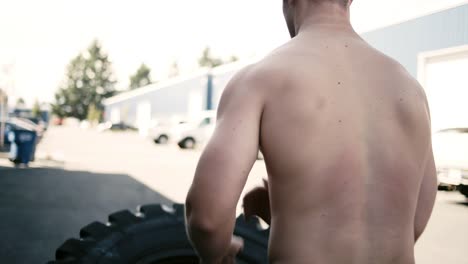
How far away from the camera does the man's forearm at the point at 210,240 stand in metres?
1.00

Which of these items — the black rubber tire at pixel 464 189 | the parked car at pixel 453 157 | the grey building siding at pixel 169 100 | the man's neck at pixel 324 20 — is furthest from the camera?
the grey building siding at pixel 169 100

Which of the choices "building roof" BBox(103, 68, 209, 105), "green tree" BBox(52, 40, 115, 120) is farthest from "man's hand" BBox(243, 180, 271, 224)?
"green tree" BBox(52, 40, 115, 120)

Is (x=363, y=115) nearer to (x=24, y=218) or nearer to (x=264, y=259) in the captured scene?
(x=264, y=259)

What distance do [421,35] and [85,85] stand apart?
74137 millimetres

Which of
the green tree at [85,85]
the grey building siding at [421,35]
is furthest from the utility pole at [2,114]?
the green tree at [85,85]

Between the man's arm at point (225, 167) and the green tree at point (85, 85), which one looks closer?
the man's arm at point (225, 167)

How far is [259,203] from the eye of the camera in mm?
1262

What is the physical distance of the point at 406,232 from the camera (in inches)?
43.3

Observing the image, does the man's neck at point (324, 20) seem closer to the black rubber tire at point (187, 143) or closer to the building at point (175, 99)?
the black rubber tire at point (187, 143)

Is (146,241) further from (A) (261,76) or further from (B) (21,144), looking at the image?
(B) (21,144)

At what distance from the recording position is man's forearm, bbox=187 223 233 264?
996 millimetres

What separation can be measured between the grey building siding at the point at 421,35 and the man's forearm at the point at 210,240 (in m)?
11.6

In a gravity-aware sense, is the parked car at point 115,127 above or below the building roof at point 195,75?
below

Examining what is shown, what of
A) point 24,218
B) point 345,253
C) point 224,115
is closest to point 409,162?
point 345,253
